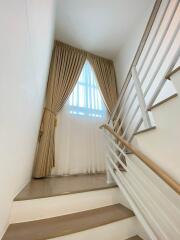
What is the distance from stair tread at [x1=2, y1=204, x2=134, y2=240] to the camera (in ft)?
3.23

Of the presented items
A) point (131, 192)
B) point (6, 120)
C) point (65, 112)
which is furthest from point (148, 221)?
point (65, 112)

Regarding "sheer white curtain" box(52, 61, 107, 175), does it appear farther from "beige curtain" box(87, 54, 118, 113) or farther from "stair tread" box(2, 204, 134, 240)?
"stair tread" box(2, 204, 134, 240)

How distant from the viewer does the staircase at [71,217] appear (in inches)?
40.8

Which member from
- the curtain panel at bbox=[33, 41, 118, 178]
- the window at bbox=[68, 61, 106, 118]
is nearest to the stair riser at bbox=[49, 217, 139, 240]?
the curtain panel at bbox=[33, 41, 118, 178]

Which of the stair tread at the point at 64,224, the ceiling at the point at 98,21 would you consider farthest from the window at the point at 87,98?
the stair tread at the point at 64,224

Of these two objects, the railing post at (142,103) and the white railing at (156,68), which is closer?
the white railing at (156,68)

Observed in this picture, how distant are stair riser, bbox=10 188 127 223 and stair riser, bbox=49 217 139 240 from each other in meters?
0.30

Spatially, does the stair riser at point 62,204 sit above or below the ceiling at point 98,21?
below

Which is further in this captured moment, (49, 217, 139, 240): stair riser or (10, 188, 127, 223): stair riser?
(10, 188, 127, 223): stair riser

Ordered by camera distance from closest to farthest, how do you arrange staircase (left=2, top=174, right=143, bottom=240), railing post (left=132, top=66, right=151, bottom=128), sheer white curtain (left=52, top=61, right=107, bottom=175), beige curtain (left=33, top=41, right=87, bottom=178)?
staircase (left=2, top=174, right=143, bottom=240), railing post (left=132, top=66, right=151, bottom=128), beige curtain (left=33, top=41, right=87, bottom=178), sheer white curtain (left=52, top=61, right=107, bottom=175)

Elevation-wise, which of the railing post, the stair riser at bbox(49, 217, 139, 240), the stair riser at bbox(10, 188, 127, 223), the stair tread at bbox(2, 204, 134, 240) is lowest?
the stair riser at bbox(49, 217, 139, 240)

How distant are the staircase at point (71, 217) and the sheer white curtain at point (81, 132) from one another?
1.14 metres

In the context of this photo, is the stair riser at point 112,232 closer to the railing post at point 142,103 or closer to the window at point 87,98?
the railing post at point 142,103

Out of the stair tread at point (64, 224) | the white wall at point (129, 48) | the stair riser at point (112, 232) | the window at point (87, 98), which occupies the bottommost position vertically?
the stair riser at point (112, 232)
